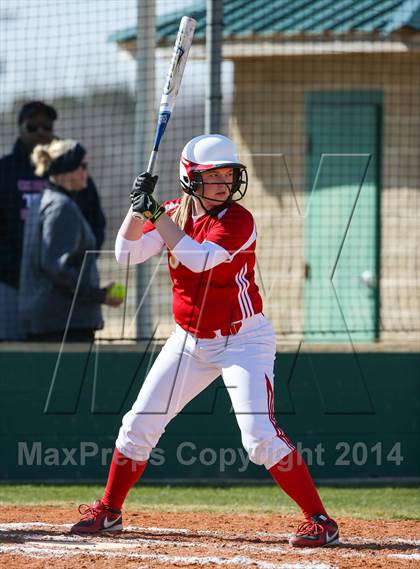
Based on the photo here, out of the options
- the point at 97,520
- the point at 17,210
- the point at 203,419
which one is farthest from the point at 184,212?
the point at 17,210

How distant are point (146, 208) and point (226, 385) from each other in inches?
34.1

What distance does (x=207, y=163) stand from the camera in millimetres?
5000

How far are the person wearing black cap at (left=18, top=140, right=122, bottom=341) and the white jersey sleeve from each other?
2.30 meters

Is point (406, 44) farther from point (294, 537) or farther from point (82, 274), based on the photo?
point (294, 537)

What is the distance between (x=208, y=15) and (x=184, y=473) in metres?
3.08

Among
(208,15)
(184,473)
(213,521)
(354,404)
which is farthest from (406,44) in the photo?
(213,521)

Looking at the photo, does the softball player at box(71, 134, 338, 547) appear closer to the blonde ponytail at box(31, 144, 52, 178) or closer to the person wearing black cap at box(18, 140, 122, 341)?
the person wearing black cap at box(18, 140, 122, 341)

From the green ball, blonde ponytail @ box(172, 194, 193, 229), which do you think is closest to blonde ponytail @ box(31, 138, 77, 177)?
the green ball

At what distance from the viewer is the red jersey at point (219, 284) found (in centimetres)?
499

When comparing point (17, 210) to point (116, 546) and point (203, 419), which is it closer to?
point (203, 419)

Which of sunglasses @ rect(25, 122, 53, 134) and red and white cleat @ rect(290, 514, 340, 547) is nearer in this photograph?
red and white cleat @ rect(290, 514, 340, 547)

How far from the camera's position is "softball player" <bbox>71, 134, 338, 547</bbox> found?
16.3 ft

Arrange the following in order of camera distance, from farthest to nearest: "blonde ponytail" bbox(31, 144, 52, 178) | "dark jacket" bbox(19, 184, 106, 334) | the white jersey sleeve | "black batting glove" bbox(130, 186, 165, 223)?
"blonde ponytail" bbox(31, 144, 52, 178) < "dark jacket" bbox(19, 184, 106, 334) < the white jersey sleeve < "black batting glove" bbox(130, 186, 165, 223)

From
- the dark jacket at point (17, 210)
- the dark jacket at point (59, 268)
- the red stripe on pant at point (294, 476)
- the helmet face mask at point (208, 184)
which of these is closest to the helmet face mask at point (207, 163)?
the helmet face mask at point (208, 184)
